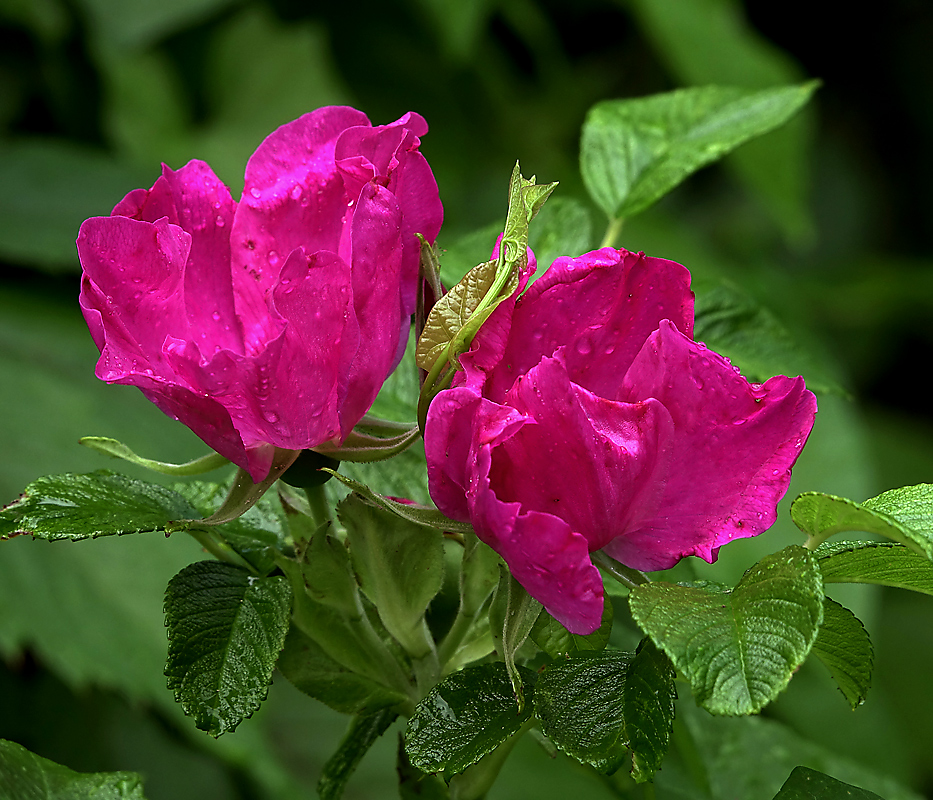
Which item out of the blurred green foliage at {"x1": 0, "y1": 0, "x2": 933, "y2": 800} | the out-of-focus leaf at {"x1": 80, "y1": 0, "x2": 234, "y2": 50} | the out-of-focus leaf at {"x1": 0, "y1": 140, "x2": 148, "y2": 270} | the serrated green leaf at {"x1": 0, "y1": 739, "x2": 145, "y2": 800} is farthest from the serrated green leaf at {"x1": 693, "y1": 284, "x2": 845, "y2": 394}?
the out-of-focus leaf at {"x1": 80, "y1": 0, "x2": 234, "y2": 50}

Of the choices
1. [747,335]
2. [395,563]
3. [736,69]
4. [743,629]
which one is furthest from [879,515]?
[736,69]

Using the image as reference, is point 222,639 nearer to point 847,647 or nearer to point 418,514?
point 418,514

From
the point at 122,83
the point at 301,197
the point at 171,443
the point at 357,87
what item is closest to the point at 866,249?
the point at 357,87

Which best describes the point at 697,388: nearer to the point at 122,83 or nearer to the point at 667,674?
the point at 667,674

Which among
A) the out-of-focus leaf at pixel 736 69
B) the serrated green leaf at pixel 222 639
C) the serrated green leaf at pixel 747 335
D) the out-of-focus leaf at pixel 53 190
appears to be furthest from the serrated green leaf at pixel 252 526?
the out-of-focus leaf at pixel 736 69

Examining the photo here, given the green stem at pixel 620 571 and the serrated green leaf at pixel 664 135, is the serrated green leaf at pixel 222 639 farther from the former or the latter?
the serrated green leaf at pixel 664 135
